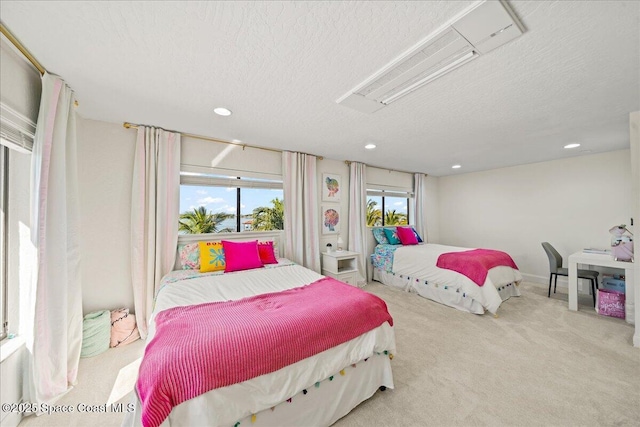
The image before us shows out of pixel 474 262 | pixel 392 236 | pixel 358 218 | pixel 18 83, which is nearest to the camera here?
pixel 18 83

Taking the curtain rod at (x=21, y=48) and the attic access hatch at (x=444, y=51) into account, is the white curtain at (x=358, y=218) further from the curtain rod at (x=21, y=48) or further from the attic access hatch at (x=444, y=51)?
the curtain rod at (x=21, y=48)

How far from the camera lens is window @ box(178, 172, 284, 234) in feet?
10.3

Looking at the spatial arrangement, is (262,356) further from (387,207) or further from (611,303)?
(387,207)

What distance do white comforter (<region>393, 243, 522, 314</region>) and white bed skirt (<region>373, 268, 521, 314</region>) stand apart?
8cm

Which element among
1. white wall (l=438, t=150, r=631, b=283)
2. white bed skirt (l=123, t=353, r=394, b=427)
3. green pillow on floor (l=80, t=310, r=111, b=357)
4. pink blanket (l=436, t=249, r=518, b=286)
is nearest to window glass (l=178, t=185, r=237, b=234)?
green pillow on floor (l=80, t=310, r=111, b=357)

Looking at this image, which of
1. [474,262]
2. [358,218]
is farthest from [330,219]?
[474,262]

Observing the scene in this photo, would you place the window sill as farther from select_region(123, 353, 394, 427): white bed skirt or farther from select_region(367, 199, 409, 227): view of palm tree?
select_region(367, 199, 409, 227): view of palm tree

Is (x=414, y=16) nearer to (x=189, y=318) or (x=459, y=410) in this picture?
(x=189, y=318)

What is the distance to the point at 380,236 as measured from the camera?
15.7ft

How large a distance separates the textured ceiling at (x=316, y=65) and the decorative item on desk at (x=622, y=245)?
1295 mm

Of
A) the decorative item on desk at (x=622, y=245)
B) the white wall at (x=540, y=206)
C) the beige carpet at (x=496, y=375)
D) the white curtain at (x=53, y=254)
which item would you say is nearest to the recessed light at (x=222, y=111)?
the white curtain at (x=53, y=254)

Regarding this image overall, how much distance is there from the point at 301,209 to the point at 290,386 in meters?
2.62

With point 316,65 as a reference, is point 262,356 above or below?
below

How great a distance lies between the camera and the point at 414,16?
3.91 ft
